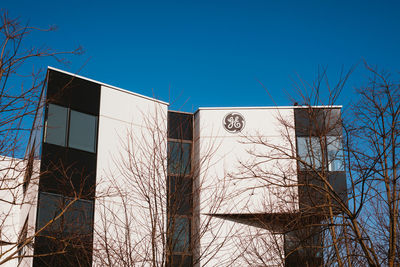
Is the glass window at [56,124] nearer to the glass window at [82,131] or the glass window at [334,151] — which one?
the glass window at [82,131]

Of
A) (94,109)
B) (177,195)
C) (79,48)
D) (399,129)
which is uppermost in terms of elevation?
(94,109)

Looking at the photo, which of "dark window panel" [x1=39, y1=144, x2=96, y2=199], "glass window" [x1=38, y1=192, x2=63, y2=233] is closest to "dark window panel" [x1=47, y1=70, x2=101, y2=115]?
"dark window panel" [x1=39, y1=144, x2=96, y2=199]

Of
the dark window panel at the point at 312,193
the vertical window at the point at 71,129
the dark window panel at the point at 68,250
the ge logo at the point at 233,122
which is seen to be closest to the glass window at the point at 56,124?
the vertical window at the point at 71,129

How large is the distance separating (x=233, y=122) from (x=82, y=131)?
7.30 metres

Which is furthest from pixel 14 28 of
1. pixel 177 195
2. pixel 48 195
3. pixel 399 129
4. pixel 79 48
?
pixel 48 195

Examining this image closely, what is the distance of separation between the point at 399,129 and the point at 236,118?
49.8ft

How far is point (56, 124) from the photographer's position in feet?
60.4

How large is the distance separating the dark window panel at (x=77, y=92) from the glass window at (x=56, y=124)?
31cm

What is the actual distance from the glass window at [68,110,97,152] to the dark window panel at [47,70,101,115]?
0.29 metres

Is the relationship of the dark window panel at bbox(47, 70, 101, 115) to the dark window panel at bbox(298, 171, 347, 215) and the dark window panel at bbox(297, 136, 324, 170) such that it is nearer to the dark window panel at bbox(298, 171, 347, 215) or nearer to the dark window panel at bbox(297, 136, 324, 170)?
the dark window panel at bbox(297, 136, 324, 170)

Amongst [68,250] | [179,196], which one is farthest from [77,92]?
[179,196]

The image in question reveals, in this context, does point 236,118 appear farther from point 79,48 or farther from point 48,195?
point 79,48

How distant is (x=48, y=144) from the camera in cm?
1780

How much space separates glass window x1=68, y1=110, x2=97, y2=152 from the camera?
61.7ft
